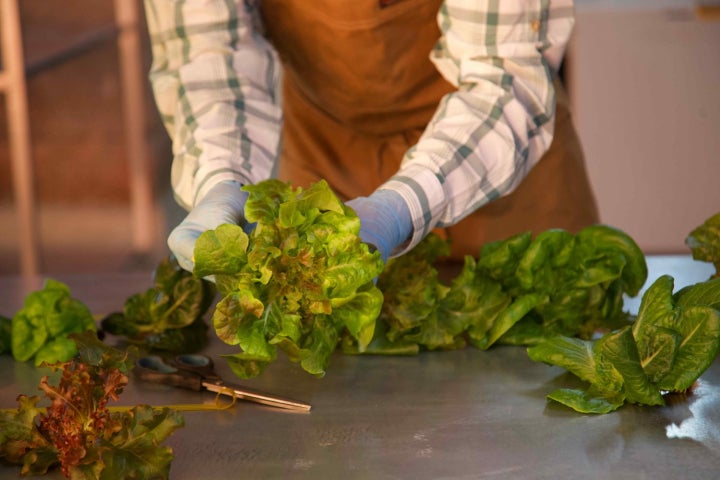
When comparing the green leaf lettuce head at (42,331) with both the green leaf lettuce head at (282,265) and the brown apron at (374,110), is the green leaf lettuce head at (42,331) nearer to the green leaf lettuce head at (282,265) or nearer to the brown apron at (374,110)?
the green leaf lettuce head at (282,265)

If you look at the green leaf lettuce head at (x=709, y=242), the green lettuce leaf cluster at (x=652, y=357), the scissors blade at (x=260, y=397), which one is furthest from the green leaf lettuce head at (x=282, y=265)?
the green leaf lettuce head at (x=709, y=242)

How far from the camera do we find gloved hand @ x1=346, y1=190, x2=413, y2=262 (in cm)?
106

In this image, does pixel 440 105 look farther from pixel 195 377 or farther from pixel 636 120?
pixel 636 120

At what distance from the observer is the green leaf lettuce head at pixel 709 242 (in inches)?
48.3

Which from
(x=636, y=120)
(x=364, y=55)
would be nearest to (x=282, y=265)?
(x=364, y=55)

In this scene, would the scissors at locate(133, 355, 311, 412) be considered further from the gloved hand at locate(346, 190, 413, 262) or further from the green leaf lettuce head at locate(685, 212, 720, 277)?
the green leaf lettuce head at locate(685, 212, 720, 277)

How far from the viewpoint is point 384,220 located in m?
1.09

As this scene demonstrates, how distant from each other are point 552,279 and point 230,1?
584mm

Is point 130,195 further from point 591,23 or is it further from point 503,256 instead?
point 503,256

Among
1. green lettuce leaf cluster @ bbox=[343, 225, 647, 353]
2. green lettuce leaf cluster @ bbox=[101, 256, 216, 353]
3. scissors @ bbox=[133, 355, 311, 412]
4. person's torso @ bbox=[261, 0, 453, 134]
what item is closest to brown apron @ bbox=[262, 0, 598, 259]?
person's torso @ bbox=[261, 0, 453, 134]

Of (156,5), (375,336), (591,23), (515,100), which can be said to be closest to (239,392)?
(375,336)

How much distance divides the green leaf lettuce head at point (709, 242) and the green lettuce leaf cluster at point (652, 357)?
268 millimetres

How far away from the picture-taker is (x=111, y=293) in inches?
59.5

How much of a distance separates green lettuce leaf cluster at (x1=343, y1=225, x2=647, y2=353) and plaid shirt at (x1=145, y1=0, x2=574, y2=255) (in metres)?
0.07
